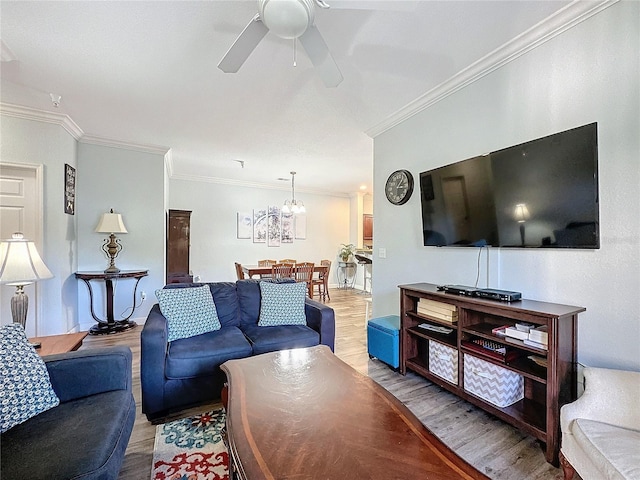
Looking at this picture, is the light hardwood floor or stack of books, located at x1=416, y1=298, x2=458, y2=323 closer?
the light hardwood floor

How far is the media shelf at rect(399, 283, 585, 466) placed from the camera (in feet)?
5.37

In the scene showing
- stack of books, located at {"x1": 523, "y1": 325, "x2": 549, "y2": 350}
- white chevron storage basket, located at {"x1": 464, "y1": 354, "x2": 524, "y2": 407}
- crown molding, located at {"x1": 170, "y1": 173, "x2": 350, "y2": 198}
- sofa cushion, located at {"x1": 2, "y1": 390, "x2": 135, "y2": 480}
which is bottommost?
white chevron storage basket, located at {"x1": 464, "y1": 354, "x2": 524, "y2": 407}

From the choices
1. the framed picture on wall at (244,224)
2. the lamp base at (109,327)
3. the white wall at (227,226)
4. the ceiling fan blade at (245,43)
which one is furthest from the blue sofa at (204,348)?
the framed picture on wall at (244,224)

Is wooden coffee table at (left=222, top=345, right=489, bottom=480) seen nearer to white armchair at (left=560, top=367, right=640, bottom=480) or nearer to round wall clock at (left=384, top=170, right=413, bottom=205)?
white armchair at (left=560, top=367, right=640, bottom=480)

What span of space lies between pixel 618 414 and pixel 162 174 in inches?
201

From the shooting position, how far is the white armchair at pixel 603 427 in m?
1.13

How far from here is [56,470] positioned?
986mm

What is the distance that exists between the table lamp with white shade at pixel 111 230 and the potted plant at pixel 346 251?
5009 mm

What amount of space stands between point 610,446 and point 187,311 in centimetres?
252

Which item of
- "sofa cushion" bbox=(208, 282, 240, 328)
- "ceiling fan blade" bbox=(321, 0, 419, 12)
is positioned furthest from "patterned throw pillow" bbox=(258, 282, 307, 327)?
"ceiling fan blade" bbox=(321, 0, 419, 12)

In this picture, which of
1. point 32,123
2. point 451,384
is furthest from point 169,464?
point 32,123

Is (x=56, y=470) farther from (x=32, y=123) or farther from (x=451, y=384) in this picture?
(x=32, y=123)

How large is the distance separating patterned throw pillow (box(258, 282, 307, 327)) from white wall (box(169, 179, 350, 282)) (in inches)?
167

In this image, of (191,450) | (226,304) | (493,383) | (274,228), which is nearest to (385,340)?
(493,383)
